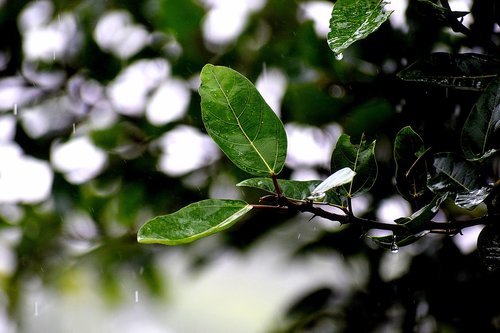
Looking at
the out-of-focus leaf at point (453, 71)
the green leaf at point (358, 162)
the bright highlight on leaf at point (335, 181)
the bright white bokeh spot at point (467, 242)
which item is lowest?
the bright white bokeh spot at point (467, 242)

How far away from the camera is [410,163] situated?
17.7 inches

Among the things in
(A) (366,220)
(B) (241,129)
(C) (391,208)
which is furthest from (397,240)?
(C) (391,208)

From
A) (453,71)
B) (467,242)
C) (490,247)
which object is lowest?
(467,242)

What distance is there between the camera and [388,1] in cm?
41

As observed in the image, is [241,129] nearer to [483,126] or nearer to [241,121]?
[241,121]

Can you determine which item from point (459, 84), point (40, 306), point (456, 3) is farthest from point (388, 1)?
point (40, 306)

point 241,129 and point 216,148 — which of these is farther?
point 216,148

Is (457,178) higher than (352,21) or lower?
lower

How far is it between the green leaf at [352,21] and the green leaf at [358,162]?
0.08 meters

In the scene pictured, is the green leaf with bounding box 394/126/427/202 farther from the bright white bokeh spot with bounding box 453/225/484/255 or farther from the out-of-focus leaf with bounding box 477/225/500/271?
the bright white bokeh spot with bounding box 453/225/484/255

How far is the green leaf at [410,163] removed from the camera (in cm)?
44

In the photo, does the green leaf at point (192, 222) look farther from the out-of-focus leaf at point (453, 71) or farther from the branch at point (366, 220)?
the out-of-focus leaf at point (453, 71)

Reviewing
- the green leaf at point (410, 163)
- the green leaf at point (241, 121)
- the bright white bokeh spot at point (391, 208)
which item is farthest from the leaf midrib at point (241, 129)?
the bright white bokeh spot at point (391, 208)

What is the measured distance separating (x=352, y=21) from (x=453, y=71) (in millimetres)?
104
